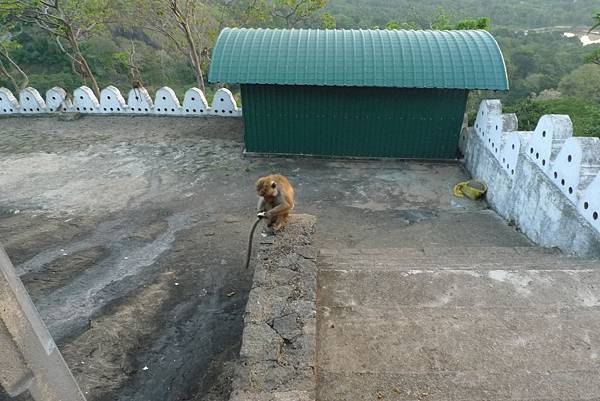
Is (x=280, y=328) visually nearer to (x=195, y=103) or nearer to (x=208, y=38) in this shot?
(x=195, y=103)

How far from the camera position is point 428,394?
432 centimetres

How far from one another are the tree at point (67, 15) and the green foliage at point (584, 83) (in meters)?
29.8

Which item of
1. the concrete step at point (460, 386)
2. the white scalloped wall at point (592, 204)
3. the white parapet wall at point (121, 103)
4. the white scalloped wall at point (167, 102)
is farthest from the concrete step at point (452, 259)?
the white scalloped wall at point (167, 102)

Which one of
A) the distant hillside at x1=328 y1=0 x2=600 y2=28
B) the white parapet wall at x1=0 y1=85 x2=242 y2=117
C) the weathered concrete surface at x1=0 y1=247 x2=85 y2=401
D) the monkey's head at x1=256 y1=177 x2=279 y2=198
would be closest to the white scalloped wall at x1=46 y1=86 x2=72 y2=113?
the white parapet wall at x1=0 y1=85 x2=242 y2=117

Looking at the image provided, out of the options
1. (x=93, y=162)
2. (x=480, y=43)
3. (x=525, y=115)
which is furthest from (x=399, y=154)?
(x=93, y=162)

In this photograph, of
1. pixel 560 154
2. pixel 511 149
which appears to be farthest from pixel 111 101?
pixel 560 154

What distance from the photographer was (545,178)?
8.27 metres

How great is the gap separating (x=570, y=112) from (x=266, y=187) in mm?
15523

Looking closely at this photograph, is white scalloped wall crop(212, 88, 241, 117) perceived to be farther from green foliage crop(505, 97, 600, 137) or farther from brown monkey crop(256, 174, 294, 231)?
green foliage crop(505, 97, 600, 137)

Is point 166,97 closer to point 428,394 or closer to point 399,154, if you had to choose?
point 399,154

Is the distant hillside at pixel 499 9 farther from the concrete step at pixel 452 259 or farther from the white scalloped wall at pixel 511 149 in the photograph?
the concrete step at pixel 452 259

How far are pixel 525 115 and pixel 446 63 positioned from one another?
6.44 m

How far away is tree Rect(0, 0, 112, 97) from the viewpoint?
17406 millimetres

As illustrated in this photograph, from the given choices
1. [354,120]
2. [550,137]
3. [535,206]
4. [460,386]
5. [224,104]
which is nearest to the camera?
[460,386]
